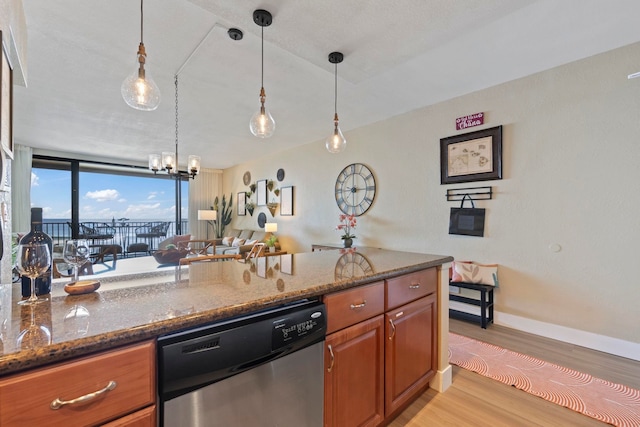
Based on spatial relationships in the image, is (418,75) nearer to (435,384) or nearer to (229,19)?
(229,19)

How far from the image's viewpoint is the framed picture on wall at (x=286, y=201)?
19.1 feet

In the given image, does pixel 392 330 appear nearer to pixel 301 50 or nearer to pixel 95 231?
pixel 301 50

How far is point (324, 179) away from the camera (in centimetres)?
511

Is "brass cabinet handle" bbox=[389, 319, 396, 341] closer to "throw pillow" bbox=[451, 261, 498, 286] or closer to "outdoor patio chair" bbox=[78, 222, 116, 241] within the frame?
"throw pillow" bbox=[451, 261, 498, 286]

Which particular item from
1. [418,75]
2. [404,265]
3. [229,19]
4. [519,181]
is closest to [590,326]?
[519,181]

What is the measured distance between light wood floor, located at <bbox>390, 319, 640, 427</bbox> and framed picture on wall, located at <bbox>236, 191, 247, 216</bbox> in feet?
20.2

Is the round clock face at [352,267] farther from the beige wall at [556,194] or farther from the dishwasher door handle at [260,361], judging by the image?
the beige wall at [556,194]

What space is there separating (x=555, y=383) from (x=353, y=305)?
181 centimetres

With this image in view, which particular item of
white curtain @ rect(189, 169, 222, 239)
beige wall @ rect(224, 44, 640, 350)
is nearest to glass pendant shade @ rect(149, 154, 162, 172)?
beige wall @ rect(224, 44, 640, 350)

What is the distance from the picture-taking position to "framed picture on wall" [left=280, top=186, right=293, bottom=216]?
5820mm

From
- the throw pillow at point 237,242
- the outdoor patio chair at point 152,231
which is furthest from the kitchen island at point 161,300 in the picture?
the outdoor patio chair at point 152,231

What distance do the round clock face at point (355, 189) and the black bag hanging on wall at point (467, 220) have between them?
1.25 meters

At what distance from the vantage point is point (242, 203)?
7.43 meters

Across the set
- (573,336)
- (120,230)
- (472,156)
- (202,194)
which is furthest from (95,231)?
(573,336)
